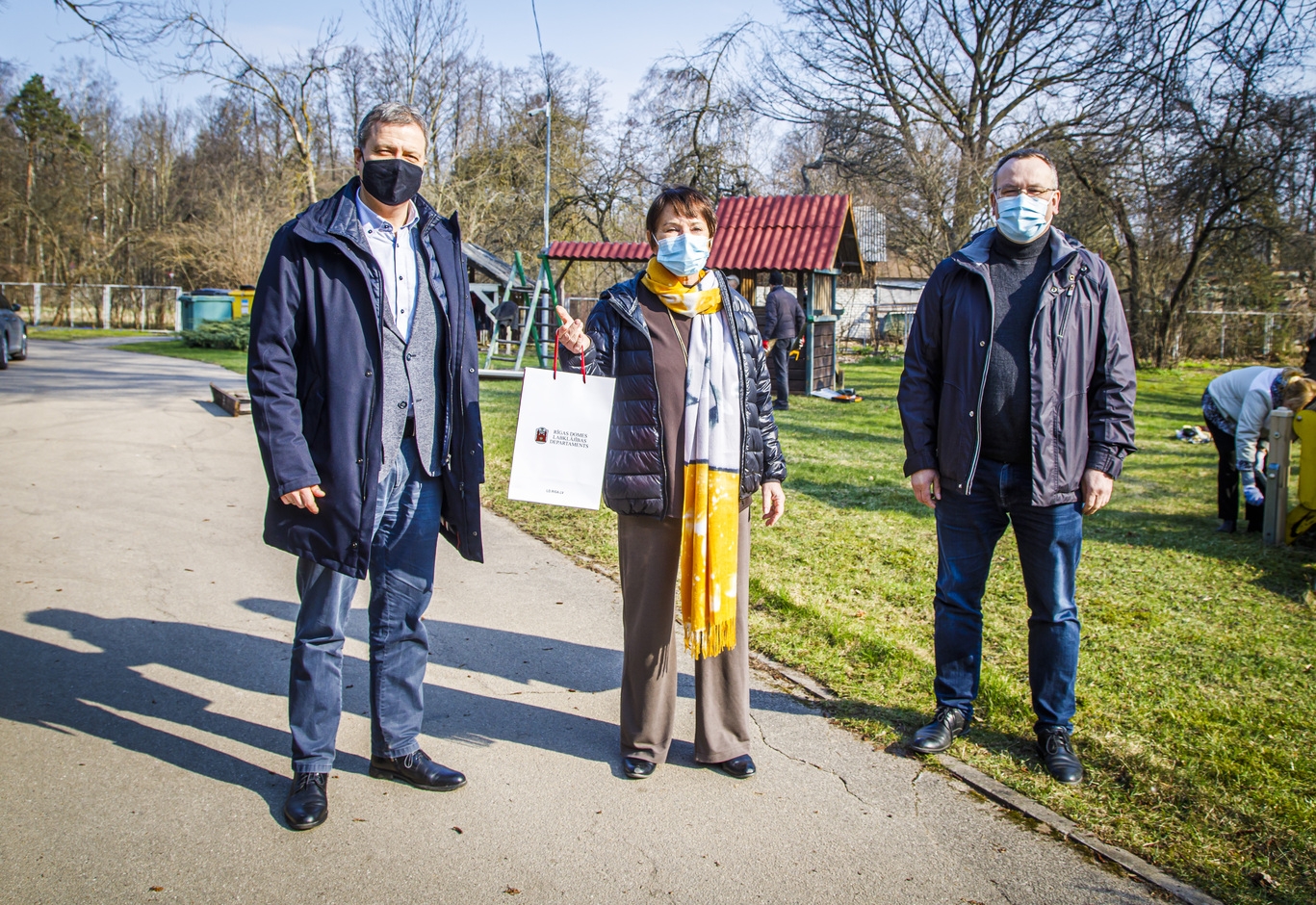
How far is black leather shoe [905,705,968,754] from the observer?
11.6ft

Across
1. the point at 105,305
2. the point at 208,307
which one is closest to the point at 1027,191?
the point at 208,307

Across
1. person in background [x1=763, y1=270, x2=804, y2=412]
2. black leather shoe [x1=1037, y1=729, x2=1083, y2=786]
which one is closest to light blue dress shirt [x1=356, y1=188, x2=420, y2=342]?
black leather shoe [x1=1037, y1=729, x2=1083, y2=786]

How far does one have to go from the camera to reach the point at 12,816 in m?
2.91

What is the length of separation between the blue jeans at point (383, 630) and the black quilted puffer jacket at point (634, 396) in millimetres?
629

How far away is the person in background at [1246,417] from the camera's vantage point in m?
6.98

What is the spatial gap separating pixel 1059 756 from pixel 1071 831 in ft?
1.41

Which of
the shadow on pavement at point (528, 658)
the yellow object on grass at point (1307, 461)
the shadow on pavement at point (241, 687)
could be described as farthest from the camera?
the yellow object on grass at point (1307, 461)

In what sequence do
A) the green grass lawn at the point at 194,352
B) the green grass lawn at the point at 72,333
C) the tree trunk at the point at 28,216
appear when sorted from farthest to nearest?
1. the tree trunk at the point at 28,216
2. the green grass lawn at the point at 72,333
3. the green grass lawn at the point at 194,352

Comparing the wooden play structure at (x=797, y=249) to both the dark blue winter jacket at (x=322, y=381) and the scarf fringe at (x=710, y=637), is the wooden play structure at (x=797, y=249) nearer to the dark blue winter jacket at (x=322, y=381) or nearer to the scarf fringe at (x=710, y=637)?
the scarf fringe at (x=710, y=637)

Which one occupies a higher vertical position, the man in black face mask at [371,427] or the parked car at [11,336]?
the parked car at [11,336]

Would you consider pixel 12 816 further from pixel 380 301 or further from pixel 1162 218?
pixel 1162 218

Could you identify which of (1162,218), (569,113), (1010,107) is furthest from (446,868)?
(569,113)

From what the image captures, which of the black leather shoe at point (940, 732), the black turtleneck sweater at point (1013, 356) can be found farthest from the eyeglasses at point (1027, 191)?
the black leather shoe at point (940, 732)

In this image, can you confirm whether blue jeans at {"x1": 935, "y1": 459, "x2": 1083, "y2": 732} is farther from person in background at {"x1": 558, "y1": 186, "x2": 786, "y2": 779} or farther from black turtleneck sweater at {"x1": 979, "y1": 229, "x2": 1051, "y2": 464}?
person in background at {"x1": 558, "y1": 186, "x2": 786, "y2": 779}
